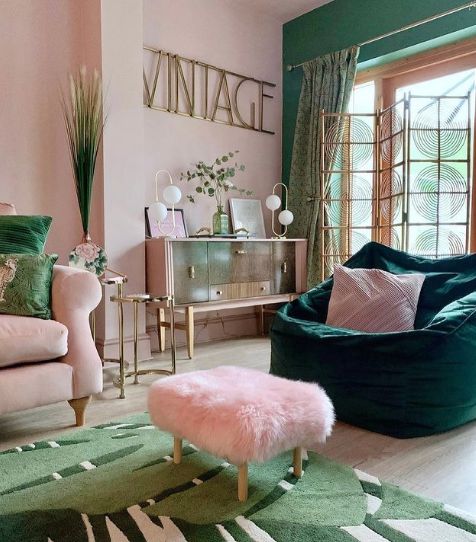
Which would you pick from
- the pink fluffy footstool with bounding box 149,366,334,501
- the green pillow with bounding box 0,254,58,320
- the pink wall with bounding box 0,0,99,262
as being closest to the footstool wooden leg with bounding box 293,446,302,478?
the pink fluffy footstool with bounding box 149,366,334,501

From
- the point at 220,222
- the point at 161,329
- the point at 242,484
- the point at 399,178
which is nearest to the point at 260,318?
the point at 220,222

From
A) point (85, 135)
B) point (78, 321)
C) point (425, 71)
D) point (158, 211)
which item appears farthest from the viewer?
point (425, 71)

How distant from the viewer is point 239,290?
3.62 m

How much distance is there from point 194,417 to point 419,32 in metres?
3.41

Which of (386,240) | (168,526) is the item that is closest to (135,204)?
(386,240)

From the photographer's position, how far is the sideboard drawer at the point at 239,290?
347 centimetres

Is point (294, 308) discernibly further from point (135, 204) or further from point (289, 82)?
point (289, 82)

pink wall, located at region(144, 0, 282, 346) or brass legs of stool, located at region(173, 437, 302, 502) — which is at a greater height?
pink wall, located at region(144, 0, 282, 346)

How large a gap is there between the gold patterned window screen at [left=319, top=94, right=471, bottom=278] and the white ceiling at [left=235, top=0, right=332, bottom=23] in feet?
3.46

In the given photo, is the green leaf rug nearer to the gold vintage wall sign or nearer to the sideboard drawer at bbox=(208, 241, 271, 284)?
the sideboard drawer at bbox=(208, 241, 271, 284)

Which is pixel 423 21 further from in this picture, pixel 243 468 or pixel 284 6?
pixel 243 468

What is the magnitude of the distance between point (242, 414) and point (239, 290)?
230 cm

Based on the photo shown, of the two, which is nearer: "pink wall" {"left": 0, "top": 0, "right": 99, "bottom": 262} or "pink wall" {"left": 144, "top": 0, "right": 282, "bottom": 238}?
"pink wall" {"left": 0, "top": 0, "right": 99, "bottom": 262}

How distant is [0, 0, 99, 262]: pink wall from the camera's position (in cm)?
302
